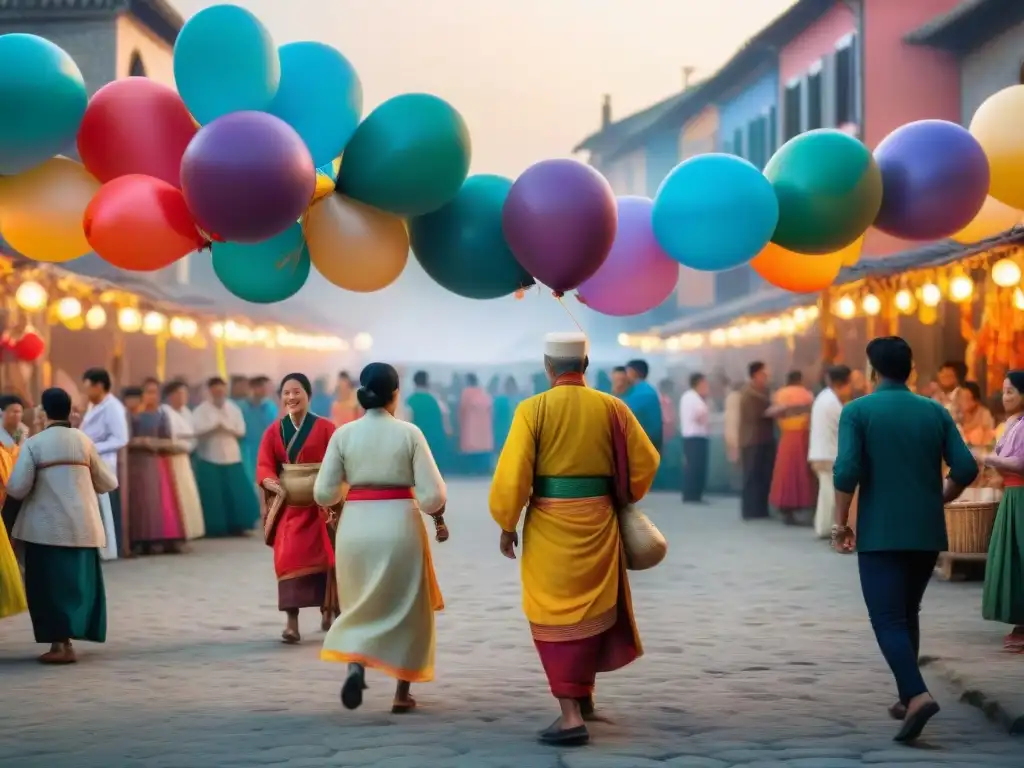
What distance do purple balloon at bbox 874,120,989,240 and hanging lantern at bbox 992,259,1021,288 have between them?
551 centimetres

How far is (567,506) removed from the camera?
6906mm

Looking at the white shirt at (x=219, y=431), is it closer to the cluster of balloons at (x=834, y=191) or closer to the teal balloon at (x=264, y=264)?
the teal balloon at (x=264, y=264)

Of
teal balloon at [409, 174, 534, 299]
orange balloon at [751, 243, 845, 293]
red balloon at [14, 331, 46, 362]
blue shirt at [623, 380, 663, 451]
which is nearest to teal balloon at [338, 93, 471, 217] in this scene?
teal balloon at [409, 174, 534, 299]

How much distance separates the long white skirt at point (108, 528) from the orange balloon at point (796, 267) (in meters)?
→ 8.41

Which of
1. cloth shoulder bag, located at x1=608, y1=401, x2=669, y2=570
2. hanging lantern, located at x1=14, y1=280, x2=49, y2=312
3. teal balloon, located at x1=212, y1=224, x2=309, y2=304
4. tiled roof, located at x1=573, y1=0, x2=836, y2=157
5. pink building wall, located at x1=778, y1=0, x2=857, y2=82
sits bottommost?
cloth shoulder bag, located at x1=608, y1=401, x2=669, y2=570

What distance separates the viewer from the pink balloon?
25.3 feet

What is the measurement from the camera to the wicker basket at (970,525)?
12008 mm

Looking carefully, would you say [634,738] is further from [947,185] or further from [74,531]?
[74,531]

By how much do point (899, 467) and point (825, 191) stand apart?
56.5 inches

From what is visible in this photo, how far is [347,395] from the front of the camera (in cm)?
2188

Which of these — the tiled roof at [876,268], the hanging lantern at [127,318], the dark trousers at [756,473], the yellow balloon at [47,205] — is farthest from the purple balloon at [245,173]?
the dark trousers at [756,473]

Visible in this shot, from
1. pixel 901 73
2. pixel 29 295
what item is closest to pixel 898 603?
pixel 29 295

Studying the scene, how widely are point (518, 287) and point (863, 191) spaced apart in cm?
177

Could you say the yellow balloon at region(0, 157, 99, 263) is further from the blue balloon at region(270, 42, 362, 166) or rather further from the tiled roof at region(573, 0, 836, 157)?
the tiled roof at region(573, 0, 836, 157)
